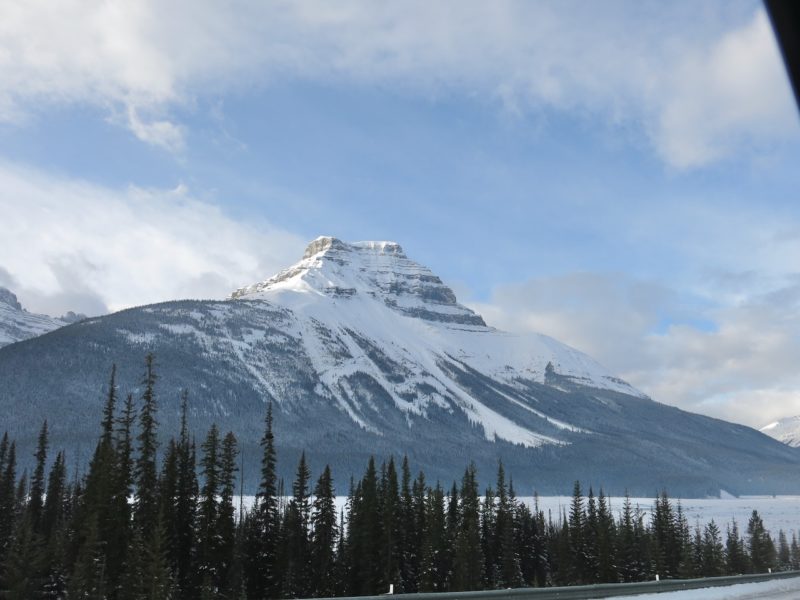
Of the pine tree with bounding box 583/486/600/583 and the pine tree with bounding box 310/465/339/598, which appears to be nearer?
the pine tree with bounding box 310/465/339/598

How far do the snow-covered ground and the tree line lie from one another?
32996 millimetres

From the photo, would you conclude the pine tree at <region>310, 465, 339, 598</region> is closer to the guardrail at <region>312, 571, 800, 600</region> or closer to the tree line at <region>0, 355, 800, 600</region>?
the tree line at <region>0, 355, 800, 600</region>

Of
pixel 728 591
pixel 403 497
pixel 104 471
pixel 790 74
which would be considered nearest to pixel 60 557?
pixel 104 471

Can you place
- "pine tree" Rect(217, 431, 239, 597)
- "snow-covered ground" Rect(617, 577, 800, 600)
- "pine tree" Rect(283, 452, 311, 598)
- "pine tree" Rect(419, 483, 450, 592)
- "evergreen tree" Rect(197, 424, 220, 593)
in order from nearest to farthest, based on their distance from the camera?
"snow-covered ground" Rect(617, 577, 800, 600), "evergreen tree" Rect(197, 424, 220, 593), "pine tree" Rect(217, 431, 239, 597), "pine tree" Rect(283, 452, 311, 598), "pine tree" Rect(419, 483, 450, 592)

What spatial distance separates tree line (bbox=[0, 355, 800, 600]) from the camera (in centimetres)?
6000

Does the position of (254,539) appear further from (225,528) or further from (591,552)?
(591,552)

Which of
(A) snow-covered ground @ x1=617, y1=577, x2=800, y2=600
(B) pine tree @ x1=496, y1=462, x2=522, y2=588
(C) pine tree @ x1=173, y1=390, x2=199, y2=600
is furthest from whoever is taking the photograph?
(B) pine tree @ x1=496, y1=462, x2=522, y2=588

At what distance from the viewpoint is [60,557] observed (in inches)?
2763

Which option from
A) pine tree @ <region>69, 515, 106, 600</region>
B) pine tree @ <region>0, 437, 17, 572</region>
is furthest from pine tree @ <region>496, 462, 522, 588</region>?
pine tree @ <region>0, 437, 17, 572</region>

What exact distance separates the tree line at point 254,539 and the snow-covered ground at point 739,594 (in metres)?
33.0

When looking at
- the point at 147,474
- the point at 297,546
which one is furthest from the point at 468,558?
the point at 147,474

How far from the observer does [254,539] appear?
7556cm

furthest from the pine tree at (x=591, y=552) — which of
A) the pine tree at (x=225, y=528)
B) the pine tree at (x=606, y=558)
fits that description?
the pine tree at (x=225, y=528)

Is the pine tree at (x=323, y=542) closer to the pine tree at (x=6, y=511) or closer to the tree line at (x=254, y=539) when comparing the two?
the tree line at (x=254, y=539)
